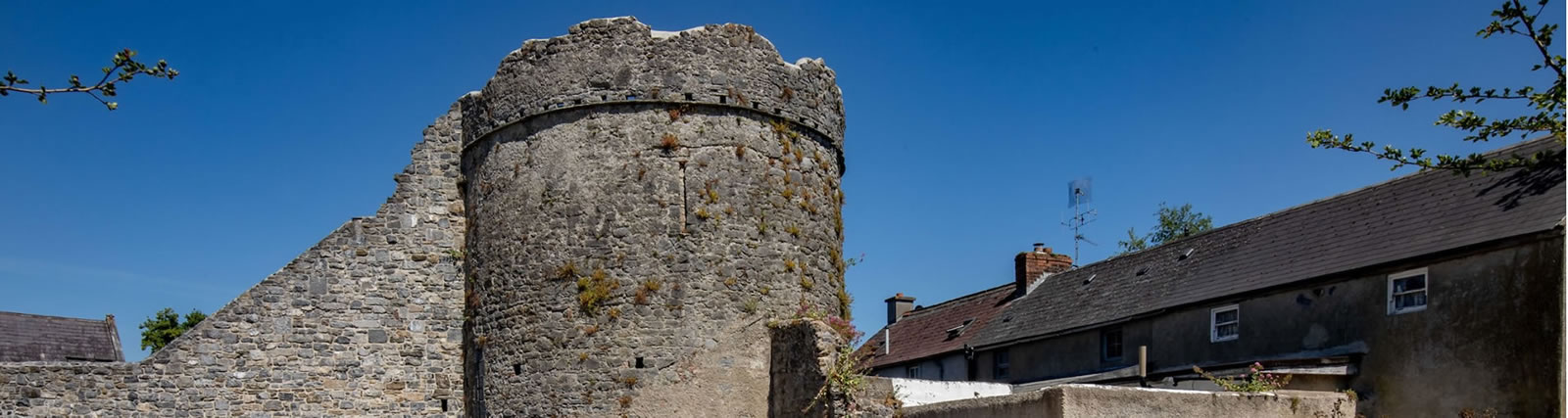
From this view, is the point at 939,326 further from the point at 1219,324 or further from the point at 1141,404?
the point at 1141,404

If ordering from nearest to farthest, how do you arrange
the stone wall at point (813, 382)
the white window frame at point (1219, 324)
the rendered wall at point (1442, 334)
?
the stone wall at point (813, 382), the rendered wall at point (1442, 334), the white window frame at point (1219, 324)

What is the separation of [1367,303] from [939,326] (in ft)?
44.1

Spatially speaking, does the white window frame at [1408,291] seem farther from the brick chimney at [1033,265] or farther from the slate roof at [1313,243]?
the brick chimney at [1033,265]

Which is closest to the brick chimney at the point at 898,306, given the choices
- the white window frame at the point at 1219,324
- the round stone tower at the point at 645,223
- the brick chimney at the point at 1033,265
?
the brick chimney at the point at 1033,265

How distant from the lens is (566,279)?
1548cm

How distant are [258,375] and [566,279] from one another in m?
4.12

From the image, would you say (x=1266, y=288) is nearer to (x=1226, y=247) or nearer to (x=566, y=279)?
(x=1226, y=247)

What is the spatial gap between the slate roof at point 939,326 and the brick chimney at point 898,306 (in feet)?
5.21

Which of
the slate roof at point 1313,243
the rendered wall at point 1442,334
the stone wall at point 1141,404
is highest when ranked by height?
the slate roof at point 1313,243

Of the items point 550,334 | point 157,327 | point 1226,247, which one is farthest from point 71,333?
point 1226,247

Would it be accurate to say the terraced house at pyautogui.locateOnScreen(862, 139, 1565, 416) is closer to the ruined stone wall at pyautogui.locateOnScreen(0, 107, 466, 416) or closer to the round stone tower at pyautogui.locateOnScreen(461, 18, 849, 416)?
the round stone tower at pyautogui.locateOnScreen(461, 18, 849, 416)

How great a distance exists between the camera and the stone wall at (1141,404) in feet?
40.3

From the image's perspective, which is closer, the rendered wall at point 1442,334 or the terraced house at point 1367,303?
A: the rendered wall at point 1442,334

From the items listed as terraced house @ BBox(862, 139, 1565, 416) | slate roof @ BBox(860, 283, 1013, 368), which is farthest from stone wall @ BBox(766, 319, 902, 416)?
slate roof @ BBox(860, 283, 1013, 368)
